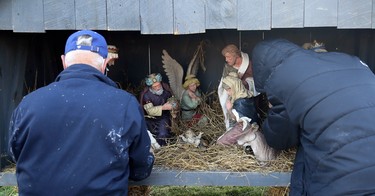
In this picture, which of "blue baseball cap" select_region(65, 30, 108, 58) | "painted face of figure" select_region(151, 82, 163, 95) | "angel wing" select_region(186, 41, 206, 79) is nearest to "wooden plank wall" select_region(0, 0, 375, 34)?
"blue baseball cap" select_region(65, 30, 108, 58)

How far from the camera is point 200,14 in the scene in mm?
2641

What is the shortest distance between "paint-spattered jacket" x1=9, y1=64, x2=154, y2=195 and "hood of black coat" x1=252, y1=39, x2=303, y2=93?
0.93 metres

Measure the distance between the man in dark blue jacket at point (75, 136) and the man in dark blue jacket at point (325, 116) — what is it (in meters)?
0.84

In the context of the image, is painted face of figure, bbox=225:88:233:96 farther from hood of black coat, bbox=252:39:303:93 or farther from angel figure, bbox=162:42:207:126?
hood of black coat, bbox=252:39:303:93

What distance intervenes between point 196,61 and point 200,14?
1.35 metres

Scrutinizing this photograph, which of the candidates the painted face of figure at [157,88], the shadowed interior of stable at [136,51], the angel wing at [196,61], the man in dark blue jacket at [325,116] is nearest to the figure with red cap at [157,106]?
the painted face of figure at [157,88]

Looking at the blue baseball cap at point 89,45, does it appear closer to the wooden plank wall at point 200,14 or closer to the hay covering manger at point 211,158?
the wooden plank wall at point 200,14

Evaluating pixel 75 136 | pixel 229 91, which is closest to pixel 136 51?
pixel 229 91

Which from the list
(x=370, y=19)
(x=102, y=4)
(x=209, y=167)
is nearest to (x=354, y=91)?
(x=370, y=19)

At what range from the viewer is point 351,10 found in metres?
2.60

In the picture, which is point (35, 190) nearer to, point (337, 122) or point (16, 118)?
point (16, 118)

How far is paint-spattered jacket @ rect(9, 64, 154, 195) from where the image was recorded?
190 centimetres

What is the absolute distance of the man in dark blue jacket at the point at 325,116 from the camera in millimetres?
1951

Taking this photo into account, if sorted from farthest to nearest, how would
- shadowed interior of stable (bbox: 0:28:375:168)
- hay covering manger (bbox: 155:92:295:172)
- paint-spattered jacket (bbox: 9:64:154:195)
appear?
shadowed interior of stable (bbox: 0:28:375:168), hay covering manger (bbox: 155:92:295:172), paint-spattered jacket (bbox: 9:64:154:195)
